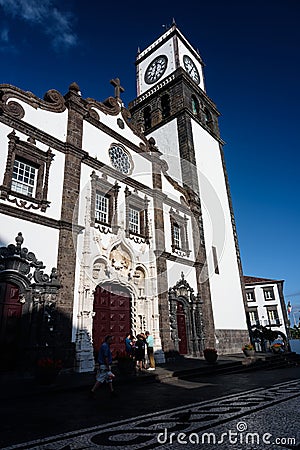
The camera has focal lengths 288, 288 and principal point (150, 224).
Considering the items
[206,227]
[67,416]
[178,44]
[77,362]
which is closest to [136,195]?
[206,227]

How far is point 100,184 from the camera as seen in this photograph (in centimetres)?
1338

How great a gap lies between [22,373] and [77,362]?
191cm

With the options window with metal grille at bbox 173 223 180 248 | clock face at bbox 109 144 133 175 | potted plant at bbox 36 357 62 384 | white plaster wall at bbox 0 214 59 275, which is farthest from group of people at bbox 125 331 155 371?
clock face at bbox 109 144 133 175

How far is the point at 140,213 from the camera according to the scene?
15.5 m

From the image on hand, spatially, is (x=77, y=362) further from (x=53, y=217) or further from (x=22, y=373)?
(x=53, y=217)

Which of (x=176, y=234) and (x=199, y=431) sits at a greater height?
(x=176, y=234)

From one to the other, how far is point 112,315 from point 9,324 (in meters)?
4.53

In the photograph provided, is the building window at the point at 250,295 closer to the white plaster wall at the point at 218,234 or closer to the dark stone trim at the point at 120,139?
the white plaster wall at the point at 218,234

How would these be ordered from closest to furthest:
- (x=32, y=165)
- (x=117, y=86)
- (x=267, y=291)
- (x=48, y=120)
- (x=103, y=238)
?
1. (x=32, y=165)
2. (x=48, y=120)
3. (x=103, y=238)
4. (x=117, y=86)
5. (x=267, y=291)

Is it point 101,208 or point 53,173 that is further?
point 101,208

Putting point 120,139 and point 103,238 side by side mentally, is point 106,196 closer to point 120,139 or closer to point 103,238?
point 103,238

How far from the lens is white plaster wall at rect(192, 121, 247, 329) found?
18422mm

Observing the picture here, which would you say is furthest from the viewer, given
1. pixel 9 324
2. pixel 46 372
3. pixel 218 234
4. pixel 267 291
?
pixel 267 291

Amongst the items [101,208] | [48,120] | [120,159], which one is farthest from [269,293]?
[48,120]
